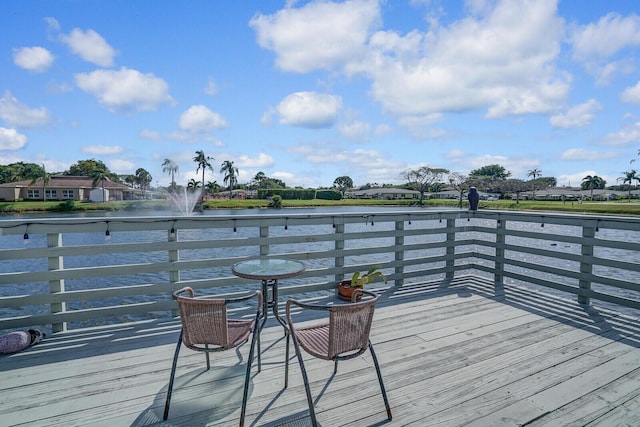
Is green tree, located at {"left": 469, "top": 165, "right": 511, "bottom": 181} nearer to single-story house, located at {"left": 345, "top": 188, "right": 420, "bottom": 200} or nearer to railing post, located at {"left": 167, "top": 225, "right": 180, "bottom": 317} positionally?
single-story house, located at {"left": 345, "top": 188, "right": 420, "bottom": 200}

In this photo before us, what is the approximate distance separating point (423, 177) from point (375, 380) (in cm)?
7011

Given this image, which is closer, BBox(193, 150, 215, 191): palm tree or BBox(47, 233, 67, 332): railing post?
BBox(47, 233, 67, 332): railing post

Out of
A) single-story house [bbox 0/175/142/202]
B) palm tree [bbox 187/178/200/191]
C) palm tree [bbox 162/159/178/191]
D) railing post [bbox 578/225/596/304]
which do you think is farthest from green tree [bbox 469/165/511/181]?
railing post [bbox 578/225/596/304]

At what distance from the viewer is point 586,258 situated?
3713mm

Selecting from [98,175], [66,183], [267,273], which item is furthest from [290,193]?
[267,273]

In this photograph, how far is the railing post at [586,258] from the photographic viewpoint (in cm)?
368

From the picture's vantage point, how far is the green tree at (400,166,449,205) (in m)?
67.4

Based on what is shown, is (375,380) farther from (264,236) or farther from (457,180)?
(457,180)

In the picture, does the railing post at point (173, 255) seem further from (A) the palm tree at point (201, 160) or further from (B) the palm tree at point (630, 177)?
(B) the palm tree at point (630, 177)

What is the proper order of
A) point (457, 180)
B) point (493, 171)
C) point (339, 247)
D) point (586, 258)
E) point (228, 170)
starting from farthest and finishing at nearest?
point (493, 171)
point (457, 180)
point (228, 170)
point (339, 247)
point (586, 258)

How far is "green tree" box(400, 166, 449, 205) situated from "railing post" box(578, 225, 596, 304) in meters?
65.4

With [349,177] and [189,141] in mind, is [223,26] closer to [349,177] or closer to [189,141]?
[189,141]

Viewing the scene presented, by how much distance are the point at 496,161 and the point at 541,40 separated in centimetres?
9645

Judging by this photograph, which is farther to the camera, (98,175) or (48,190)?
(48,190)
